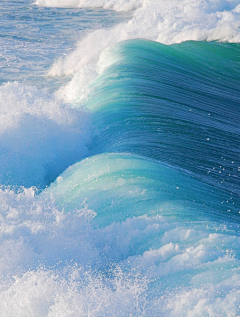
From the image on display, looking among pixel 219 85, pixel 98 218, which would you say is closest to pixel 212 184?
pixel 98 218

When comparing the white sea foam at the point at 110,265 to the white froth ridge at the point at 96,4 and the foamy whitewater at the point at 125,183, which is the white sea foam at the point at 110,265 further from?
the white froth ridge at the point at 96,4

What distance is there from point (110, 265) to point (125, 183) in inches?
46.4

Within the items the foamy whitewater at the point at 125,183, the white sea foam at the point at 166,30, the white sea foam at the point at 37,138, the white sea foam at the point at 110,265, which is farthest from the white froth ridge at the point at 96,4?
the white sea foam at the point at 110,265

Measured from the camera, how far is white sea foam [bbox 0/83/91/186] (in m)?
5.52

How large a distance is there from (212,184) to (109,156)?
1.10 m

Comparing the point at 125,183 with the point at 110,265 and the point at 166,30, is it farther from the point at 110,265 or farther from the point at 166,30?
the point at 166,30

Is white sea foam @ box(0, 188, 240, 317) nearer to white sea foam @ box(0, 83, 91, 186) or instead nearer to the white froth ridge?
white sea foam @ box(0, 83, 91, 186)

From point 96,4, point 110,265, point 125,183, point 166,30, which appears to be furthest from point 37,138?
point 96,4

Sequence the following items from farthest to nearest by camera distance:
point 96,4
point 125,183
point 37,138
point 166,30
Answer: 1. point 96,4
2. point 166,30
3. point 37,138
4. point 125,183

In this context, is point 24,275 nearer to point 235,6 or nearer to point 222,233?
point 222,233

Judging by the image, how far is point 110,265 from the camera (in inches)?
139

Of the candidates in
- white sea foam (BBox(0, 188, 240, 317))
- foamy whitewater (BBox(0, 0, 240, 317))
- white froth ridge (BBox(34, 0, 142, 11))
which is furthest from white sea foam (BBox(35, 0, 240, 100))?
white sea foam (BBox(0, 188, 240, 317))

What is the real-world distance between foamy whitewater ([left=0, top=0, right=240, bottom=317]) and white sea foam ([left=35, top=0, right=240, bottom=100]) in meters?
0.08

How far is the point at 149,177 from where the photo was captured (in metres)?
4.71
